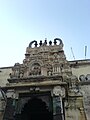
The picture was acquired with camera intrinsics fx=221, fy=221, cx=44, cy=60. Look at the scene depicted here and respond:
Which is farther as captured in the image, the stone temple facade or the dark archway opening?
the dark archway opening

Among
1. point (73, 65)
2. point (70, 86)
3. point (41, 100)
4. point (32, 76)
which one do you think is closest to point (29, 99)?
point (41, 100)

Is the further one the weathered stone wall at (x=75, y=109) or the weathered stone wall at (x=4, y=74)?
the weathered stone wall at (x=4, y=74)

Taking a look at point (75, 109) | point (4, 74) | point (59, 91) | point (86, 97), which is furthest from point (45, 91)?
point (4, 74)

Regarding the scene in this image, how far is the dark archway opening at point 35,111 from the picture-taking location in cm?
1440

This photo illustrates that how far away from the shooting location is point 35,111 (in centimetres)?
1511

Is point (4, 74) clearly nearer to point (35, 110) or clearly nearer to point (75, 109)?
point (35, 110)

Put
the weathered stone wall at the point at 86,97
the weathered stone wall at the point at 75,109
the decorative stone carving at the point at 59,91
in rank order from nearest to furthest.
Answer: the decorative stone carving at the point at 59,91 < the weathered stone wall at the point at 75,109 < the weathered stone wall at the point at 86,97

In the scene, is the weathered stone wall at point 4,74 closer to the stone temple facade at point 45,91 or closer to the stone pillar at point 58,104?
the stone temple facade at point 45,91

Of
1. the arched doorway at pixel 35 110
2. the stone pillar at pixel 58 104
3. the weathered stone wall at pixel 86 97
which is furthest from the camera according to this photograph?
the weathered stone wall at pixel 86 97

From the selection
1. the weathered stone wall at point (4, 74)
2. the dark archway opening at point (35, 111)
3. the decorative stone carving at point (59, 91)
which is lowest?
the dark archway opening at point (35, 111)

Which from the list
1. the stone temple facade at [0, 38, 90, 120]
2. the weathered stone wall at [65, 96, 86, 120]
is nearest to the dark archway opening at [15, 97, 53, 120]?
the stone temple facade at [0, 38, 90, 120]

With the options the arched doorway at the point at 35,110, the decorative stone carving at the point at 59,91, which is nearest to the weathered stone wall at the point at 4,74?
the arched doorway at the point at 35,110

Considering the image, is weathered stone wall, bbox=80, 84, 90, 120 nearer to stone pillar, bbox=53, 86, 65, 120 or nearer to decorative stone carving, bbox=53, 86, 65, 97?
decorative stone carving, bbox=53, 86, 65, 97

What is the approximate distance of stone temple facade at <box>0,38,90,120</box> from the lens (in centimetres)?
1373
